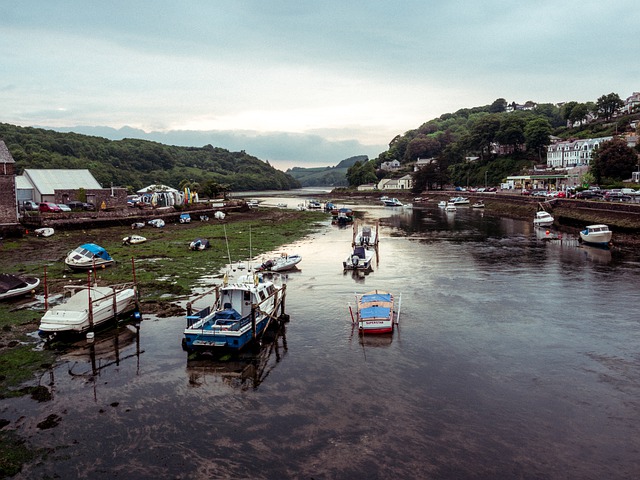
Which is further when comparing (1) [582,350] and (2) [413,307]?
(2) [413,307]

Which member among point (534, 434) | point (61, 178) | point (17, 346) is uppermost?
point (61, 178)

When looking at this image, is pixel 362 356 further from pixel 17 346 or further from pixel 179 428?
pixel 17 346

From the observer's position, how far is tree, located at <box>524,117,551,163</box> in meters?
160

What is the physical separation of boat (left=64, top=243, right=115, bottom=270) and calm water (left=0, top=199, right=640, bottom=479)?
621 inches

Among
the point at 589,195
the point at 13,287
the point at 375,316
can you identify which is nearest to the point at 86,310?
the point at 13,287

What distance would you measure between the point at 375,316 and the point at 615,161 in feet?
300

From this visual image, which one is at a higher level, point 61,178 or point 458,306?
point 61,178

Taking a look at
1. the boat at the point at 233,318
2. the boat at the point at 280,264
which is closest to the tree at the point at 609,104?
the boat at the point at 280,264

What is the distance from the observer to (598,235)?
53688mm

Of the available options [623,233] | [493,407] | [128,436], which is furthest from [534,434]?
[623,233]

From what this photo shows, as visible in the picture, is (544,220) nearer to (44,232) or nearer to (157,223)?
(157,223)

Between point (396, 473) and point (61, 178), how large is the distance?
83.6 m

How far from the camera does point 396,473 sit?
45.4ft

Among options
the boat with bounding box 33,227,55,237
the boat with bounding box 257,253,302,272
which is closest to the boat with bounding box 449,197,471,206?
the boat with bounding box 257,253,302,272
